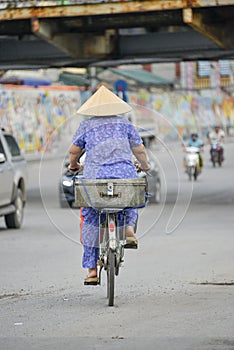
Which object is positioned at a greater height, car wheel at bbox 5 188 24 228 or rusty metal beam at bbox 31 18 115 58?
rusty metal beam at bbox 31 18 115 58

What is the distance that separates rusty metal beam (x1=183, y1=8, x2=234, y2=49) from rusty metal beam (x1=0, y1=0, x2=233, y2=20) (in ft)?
0.89

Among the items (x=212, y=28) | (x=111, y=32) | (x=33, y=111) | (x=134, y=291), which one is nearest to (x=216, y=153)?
(x=33, y=111)

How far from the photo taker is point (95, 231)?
10.0 m

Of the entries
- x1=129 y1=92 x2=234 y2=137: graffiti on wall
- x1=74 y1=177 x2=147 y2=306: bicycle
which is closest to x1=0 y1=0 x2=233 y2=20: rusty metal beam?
x1=74 y1=177 x2=147 y2=306: bicycle

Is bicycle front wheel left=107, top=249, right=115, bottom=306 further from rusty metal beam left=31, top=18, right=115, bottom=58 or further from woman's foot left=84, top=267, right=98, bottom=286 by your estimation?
rusty metal beam left=31, top=18, right=115, bottom=58

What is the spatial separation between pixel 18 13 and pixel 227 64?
5306cm

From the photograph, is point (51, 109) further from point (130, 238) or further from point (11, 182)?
point (130, 238)

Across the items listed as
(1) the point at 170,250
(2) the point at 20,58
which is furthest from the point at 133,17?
(1) the point at 170,250

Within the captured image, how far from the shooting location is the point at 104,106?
10.1 meters

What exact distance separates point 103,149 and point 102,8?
12723mm

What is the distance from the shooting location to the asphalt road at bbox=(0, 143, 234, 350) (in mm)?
8078

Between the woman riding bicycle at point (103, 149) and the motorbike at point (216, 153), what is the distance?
32.4m

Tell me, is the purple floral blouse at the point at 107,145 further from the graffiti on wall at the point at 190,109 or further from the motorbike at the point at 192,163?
the graffiti on wall at the point at 190,109

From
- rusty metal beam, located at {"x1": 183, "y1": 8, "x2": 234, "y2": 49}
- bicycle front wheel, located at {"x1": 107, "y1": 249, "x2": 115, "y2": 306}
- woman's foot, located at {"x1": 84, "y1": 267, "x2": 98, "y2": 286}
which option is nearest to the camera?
bicycle front wheel, located at {"x1": 107, "y1": 249, "x2": 115, "y2": 306}
